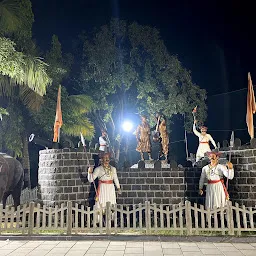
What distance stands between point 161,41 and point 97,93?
586 cm

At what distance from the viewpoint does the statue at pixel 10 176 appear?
29.5ft

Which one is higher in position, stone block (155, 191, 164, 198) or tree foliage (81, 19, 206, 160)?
tree foliage (81, 19, 206, 160)

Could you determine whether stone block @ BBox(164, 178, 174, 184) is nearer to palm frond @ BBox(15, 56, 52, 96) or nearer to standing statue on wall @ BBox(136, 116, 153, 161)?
standing statue on wall @ BBox(136, 116, 153, 161)

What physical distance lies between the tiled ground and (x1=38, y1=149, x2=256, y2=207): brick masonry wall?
222 cm

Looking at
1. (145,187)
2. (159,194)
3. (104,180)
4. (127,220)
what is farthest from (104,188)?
(159,194)

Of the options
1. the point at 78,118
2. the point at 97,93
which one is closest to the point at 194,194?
the point at 78,118

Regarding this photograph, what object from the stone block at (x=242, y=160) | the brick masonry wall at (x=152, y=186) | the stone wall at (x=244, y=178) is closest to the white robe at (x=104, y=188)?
the brick masonry wall at (x=152, y=186)

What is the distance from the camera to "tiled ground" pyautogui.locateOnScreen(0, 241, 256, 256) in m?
5.39

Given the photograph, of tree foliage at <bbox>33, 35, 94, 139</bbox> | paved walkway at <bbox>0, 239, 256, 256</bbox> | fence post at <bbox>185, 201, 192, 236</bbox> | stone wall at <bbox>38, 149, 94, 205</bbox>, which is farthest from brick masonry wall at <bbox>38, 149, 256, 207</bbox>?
tree foliage at <bbox>33, 35, 94, 139</bbox>

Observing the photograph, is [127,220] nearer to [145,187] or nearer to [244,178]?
[145,187]

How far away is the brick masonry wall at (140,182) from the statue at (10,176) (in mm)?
1255

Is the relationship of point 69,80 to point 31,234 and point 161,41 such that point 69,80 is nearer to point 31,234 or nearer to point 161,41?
point 161,41

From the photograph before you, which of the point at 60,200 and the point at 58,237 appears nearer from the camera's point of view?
the point at 58,237

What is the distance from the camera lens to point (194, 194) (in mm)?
8922
